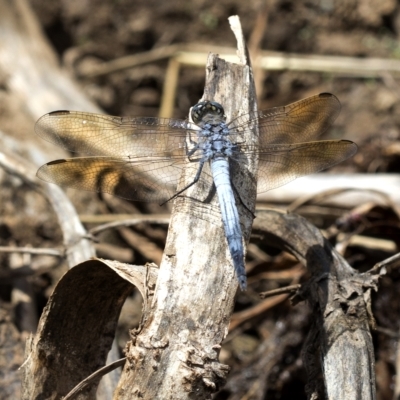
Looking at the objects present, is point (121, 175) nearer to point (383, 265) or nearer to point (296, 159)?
point (296, 159)

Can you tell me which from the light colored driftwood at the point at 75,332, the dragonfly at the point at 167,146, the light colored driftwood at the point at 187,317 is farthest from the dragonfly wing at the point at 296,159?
the light colored driftwood at the point at 75,332

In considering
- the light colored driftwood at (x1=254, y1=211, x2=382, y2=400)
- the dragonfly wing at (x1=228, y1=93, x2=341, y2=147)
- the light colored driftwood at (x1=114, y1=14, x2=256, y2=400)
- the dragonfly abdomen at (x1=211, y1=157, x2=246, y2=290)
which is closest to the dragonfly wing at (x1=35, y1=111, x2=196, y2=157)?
the dragonfly wing at (x1=228, y1=93, x2=341, y2=147)

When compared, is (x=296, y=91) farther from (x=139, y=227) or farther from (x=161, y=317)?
(x=161, y=317)

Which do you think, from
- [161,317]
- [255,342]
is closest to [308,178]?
[255,342]

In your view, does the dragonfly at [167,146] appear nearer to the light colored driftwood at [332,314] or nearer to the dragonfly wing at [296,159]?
the dragonfly wing at [296,159]

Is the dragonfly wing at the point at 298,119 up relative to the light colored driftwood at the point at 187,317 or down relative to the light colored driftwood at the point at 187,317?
up

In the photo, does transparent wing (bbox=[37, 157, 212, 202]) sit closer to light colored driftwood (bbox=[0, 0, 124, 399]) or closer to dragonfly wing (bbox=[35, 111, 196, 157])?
dragonfly wing (bbox=[35, 111, 196, 157])

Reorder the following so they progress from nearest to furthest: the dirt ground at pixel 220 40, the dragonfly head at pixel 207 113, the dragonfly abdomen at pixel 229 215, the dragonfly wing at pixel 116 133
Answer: the dragonfly abdomen at pixel 229 215
the dragonfly head at pixel 207 113
the dragonfly wing at pixel 116 133
the dirt ground at pixel 220 40
